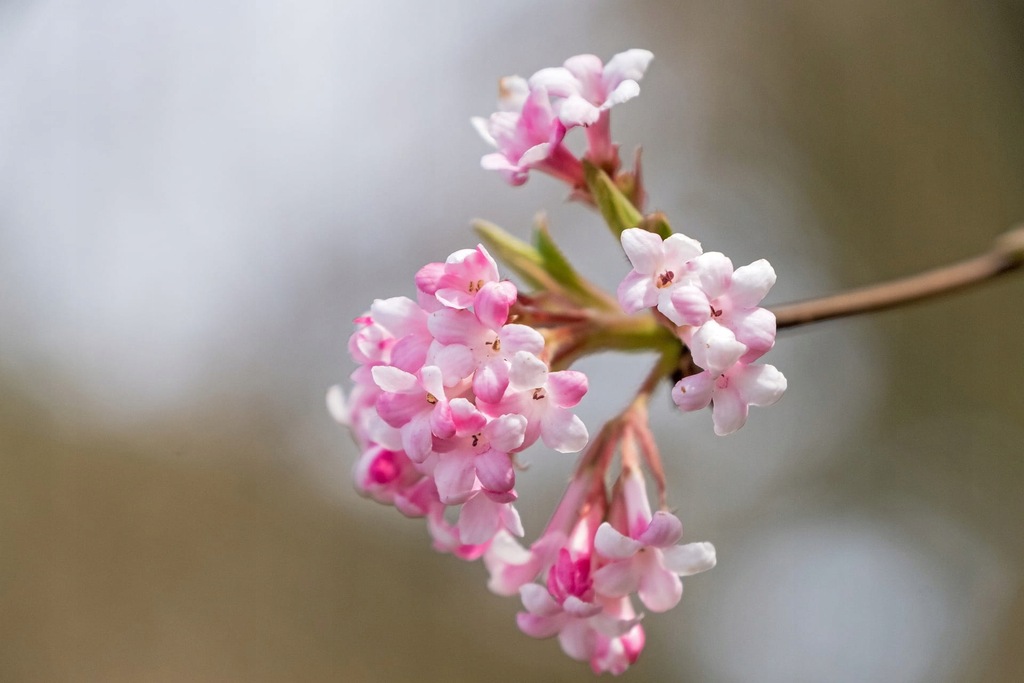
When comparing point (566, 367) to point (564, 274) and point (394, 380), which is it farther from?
point (394, 380)

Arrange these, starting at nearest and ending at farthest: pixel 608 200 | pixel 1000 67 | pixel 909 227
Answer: pixel 608 200 < pixel 1000 67 < pixel 909 227

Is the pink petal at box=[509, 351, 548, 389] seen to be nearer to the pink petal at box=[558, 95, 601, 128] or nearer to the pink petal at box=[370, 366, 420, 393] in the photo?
the pink petal at box=[370, 366, 420, 393]

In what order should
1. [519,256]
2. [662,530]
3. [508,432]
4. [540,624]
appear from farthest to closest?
[519,256] → [540,624] → [662,530] → [508,432]

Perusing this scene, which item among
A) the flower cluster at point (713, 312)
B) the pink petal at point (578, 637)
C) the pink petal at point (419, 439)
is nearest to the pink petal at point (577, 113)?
the flower cluster at point (713, 312)

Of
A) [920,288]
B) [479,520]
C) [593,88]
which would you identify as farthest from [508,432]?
[920,288]

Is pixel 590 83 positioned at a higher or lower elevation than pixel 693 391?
higher

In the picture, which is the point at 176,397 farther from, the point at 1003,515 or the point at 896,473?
the point at 1003,515

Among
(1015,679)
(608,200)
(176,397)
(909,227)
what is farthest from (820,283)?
(608,200)
